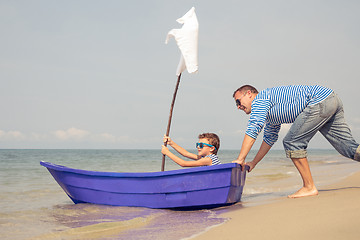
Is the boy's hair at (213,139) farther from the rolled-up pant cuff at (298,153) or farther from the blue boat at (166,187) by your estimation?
the rolled-up pant cuff at (298,153)

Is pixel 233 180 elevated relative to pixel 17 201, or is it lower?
elevated

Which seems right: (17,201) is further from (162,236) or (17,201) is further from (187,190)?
(162,236)

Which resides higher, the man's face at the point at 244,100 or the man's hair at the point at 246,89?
the man's hair at the point at 246,89

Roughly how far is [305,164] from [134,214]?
2124mm

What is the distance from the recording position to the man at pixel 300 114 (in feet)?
13.2

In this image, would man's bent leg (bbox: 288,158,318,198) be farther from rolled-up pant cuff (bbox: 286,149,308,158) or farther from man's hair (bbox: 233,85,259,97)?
man's hair (bbox: 233,85,259,97)

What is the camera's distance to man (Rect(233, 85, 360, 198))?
401 cm

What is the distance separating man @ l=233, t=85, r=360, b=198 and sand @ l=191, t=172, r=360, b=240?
22.7 inches

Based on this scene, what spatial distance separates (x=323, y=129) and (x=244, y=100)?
108 centimetres

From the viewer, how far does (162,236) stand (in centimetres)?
312

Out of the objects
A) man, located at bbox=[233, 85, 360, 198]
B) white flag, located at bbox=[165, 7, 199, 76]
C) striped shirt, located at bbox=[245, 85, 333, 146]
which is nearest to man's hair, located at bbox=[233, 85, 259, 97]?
man, located at bbox=[233, 85, 360, 198]

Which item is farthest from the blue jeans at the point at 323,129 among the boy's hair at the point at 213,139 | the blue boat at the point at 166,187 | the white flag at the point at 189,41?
the white flag at the point at 189,41

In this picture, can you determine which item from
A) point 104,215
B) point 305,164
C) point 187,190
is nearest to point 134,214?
point 104,215

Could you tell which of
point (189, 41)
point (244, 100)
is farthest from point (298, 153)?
point (189, 41)
